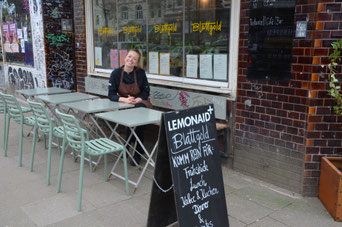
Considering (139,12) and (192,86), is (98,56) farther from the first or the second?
(192,86)

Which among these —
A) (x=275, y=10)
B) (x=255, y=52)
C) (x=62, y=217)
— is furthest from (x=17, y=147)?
(x=275, y=10)

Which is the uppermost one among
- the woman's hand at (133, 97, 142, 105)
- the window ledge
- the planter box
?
the window ledge

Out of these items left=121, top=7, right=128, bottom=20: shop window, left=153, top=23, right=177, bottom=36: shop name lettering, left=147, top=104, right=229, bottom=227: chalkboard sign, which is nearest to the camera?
left=147, top=104, right=229, bottom=227: chalkboard sign

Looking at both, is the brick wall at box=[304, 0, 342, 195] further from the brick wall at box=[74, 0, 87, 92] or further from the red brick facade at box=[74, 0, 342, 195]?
the brick wall at box=[74, 0, 87, 92]

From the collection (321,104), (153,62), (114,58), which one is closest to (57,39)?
(114,58)

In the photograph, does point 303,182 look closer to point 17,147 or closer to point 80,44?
point 17,147

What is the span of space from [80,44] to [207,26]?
373 centimetres

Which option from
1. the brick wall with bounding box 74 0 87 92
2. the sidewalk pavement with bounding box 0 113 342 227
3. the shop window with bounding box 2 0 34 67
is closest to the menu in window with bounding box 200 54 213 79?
the sidewalk pavement with bounding box 0 113 342 227

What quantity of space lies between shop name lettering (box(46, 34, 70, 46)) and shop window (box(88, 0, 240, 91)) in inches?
33.9

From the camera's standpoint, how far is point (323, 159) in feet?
12.8

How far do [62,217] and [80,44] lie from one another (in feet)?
16.7

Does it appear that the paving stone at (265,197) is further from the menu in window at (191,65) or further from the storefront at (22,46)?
the storefront at (22,46)

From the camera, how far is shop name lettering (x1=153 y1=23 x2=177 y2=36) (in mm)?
5805

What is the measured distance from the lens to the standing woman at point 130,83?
5285 mm
